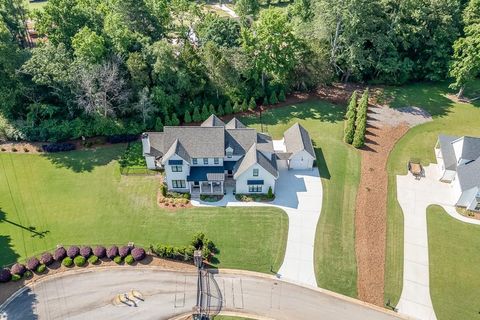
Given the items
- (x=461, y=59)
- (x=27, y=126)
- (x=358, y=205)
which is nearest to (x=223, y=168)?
(x=358, y=205)

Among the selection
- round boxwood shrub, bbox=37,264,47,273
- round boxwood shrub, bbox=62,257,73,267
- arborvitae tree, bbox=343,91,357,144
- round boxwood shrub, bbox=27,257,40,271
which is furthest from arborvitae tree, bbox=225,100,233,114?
round boxwood shrub, bbox=27,257,40,271

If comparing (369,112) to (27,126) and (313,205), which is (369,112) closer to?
(313,205)

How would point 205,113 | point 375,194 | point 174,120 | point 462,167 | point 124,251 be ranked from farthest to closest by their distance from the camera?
point 205,113 → point 174,120 → point 375,194 → point 462,167 → point 124,251

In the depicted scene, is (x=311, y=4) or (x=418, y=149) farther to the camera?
(x=311, y=4)

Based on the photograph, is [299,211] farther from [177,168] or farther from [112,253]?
[112,253]

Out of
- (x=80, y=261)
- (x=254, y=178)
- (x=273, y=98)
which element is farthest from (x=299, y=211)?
(x=80, y=261)

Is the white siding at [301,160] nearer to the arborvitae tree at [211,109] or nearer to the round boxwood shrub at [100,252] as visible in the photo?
the arborvitae tree at [211,109]
